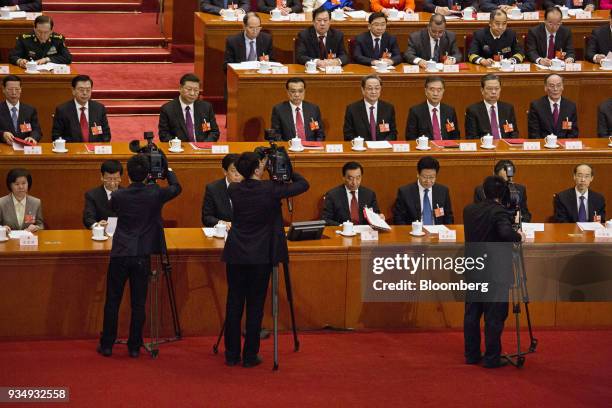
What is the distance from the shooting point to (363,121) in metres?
10.1

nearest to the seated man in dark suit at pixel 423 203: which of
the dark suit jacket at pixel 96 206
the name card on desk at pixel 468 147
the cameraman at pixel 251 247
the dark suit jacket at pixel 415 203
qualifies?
the dark suit jacket at pixel 415 203

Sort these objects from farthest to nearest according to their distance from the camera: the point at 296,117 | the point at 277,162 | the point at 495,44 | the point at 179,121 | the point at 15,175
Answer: the point at 495,44 < the point at 296,117 < the point at 179,121 < the point at 15,175 < the point at 277,162

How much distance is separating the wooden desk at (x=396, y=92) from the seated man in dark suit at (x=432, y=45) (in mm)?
287

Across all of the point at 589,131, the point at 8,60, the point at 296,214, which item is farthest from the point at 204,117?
the point at 589,131

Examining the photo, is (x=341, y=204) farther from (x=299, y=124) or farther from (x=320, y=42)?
(x=320, y=42)

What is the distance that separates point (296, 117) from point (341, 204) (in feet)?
4.53

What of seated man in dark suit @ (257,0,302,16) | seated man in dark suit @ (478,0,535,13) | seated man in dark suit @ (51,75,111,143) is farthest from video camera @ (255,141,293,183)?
seated man in dark suit @ (478,0,535,13)

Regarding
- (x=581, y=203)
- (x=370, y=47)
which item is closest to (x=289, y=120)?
(x=370, y=47)

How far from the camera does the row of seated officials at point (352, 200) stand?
8430mm

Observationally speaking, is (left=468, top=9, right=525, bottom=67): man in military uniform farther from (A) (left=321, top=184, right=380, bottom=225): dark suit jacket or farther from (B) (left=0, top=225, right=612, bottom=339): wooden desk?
(B) (left=0, top=225, right=612, bottom=339): wooden desk

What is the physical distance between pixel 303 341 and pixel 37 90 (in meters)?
3.92

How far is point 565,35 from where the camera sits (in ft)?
37.9

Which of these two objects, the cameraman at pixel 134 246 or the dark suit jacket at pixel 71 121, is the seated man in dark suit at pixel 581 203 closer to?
the cameraman at pixel 134 246

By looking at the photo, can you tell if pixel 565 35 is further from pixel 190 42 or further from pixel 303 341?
pixel 303 341
